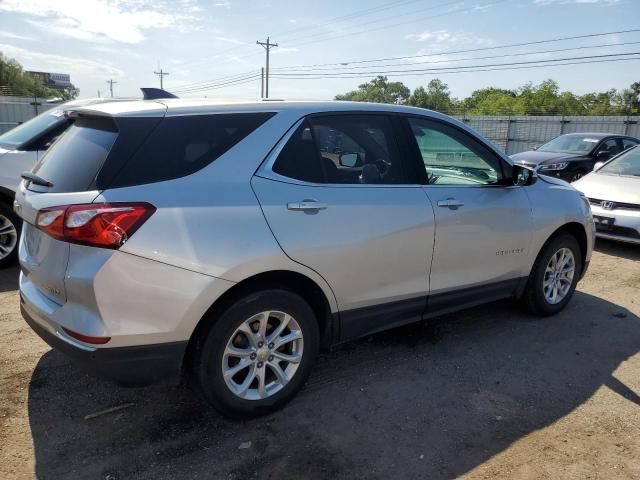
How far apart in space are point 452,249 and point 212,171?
186cm

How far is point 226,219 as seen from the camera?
264cm

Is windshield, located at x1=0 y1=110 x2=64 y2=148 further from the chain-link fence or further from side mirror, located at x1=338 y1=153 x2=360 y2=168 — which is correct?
the chain-link fence

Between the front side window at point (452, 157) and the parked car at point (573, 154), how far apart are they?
801cm

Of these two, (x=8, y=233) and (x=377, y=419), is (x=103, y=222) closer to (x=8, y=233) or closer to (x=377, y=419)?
(x=377, y=419)

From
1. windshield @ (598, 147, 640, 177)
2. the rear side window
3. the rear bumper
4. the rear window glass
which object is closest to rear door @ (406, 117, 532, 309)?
the rear side window

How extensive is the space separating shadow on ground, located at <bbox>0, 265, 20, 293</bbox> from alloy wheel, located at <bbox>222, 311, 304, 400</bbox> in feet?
11.0

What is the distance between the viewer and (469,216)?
12.3 feet

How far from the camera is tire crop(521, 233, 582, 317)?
14.7 ft

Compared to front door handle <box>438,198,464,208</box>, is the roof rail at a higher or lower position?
higher

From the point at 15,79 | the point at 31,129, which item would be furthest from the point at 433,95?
the point at 31,129

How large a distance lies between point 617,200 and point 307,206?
5.99m

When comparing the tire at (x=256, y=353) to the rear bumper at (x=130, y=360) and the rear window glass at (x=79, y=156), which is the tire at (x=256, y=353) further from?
the rear window glass at (x=79, y=156)

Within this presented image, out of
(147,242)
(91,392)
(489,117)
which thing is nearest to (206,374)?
(147,242)

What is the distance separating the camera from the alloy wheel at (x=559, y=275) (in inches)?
182
